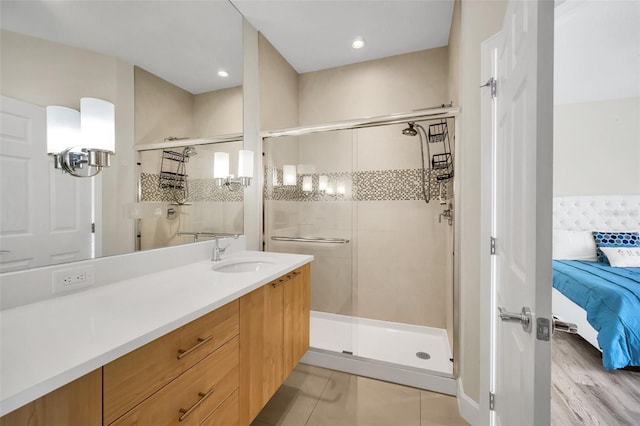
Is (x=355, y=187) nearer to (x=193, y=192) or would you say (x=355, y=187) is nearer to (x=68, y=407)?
(x=193, y=192)

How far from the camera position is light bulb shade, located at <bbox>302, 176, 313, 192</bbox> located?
8.29 feet

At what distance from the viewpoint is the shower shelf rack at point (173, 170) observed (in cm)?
156

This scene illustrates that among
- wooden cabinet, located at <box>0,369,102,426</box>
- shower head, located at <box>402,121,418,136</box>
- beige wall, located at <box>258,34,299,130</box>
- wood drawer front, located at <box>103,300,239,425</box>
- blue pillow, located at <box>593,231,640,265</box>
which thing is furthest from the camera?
blue pillow, located at <box>593,231,640,265</box>

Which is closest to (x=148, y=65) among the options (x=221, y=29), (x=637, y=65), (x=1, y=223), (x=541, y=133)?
(x=221, y=29)

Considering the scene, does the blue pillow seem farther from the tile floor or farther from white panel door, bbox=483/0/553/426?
white panel door, bbox=483/0/553/426

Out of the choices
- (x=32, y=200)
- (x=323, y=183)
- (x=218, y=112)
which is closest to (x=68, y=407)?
(x=32, y=200)

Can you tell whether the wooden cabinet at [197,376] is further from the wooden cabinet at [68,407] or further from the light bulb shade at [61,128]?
the light bulb shade at [61,128]

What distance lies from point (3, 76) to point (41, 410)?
1.10 metres

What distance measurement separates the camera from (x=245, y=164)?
2.06m

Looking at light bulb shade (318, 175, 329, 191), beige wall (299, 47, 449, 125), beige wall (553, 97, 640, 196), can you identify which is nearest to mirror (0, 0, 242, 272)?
light bulb shade (318, 175, 329, 191)

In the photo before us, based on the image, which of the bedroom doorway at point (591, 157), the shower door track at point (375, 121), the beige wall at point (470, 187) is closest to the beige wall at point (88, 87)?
the shower door track at point (375, 121)

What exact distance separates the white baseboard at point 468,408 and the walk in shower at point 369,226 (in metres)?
0.65

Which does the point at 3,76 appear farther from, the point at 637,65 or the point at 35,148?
the point at 637,65

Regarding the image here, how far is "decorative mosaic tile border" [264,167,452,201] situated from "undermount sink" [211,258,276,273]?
833mm
